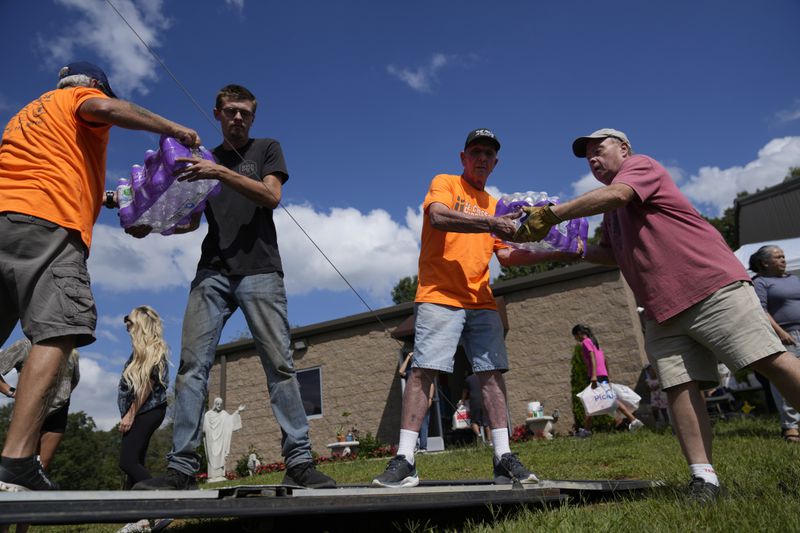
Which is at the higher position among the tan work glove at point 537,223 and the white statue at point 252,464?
the tan work glove at point 537,223

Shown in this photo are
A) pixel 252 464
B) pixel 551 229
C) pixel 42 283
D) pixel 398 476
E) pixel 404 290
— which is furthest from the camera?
pixel 404 290

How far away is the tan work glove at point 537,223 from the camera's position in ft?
10.3

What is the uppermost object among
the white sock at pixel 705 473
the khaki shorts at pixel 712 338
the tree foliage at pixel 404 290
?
the tree foliage at pixel 404 290

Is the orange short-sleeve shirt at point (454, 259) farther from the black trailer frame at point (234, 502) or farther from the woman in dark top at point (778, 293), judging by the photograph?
the woman in dark top at point (778, 293)

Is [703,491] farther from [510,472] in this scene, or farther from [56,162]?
[56,162]

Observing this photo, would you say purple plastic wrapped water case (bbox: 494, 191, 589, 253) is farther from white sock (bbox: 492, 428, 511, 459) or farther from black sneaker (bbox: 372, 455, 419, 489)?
black sneaker (bbox: 372, 455, 419, 489)

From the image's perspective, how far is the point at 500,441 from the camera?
11.4ft

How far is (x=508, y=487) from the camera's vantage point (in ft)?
9.72

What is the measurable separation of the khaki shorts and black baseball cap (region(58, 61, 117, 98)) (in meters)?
3.21

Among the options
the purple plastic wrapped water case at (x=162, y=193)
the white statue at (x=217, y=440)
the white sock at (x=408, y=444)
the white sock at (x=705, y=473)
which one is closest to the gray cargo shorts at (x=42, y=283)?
the purple plastic wrapped water case at (x=162, y=193)

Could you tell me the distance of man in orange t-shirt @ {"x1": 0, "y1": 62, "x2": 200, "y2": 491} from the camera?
7.63ft

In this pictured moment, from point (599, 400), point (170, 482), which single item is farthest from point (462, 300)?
point (599, 400)

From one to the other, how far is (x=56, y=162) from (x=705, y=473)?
3395mm

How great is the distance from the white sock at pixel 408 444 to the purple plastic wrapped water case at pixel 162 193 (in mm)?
1836
